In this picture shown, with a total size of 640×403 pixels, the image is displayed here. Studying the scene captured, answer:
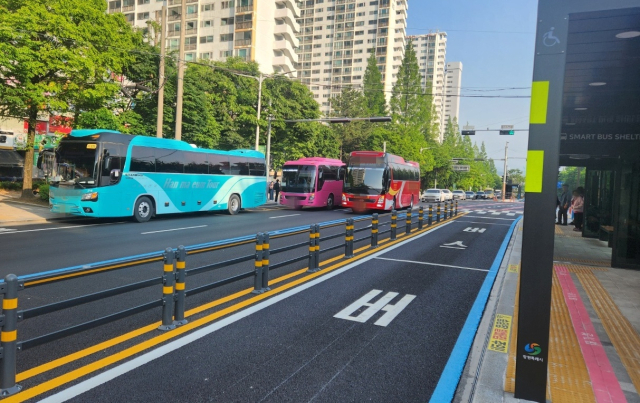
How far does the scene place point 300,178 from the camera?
26.3 m

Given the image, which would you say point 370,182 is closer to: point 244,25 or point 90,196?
point 90,196

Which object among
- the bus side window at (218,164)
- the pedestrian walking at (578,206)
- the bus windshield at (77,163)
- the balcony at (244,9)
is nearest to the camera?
the bus windshield at (77,163)

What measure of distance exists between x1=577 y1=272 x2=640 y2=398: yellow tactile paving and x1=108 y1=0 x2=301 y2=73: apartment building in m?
59.1

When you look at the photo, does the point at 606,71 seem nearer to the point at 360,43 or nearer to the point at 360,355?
the point at 360,355

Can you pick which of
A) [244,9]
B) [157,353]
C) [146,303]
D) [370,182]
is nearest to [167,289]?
[146,303]

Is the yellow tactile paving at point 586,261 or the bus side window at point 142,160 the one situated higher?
the bus side window at point 142,160

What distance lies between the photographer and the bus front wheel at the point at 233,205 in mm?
22578

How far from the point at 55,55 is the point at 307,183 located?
1404 cm

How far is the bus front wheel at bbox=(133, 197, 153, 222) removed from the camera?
17219mm

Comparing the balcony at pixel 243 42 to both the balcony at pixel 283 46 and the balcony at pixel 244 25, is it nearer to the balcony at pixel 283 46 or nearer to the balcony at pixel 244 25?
the balcony at pixel 244 25

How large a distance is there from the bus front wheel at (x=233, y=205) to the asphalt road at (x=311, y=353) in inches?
605

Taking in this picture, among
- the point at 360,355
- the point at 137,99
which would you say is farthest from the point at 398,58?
the point at 360,355

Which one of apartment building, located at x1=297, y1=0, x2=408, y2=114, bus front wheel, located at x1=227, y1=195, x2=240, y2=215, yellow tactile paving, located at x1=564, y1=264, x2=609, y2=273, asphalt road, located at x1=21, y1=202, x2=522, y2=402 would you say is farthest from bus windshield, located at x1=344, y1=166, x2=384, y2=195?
apartment building, located at x1=297, y1=0, x2=408, y2=114

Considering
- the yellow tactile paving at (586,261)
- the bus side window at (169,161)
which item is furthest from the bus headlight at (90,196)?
the yellow tactile paving at (586,261)
